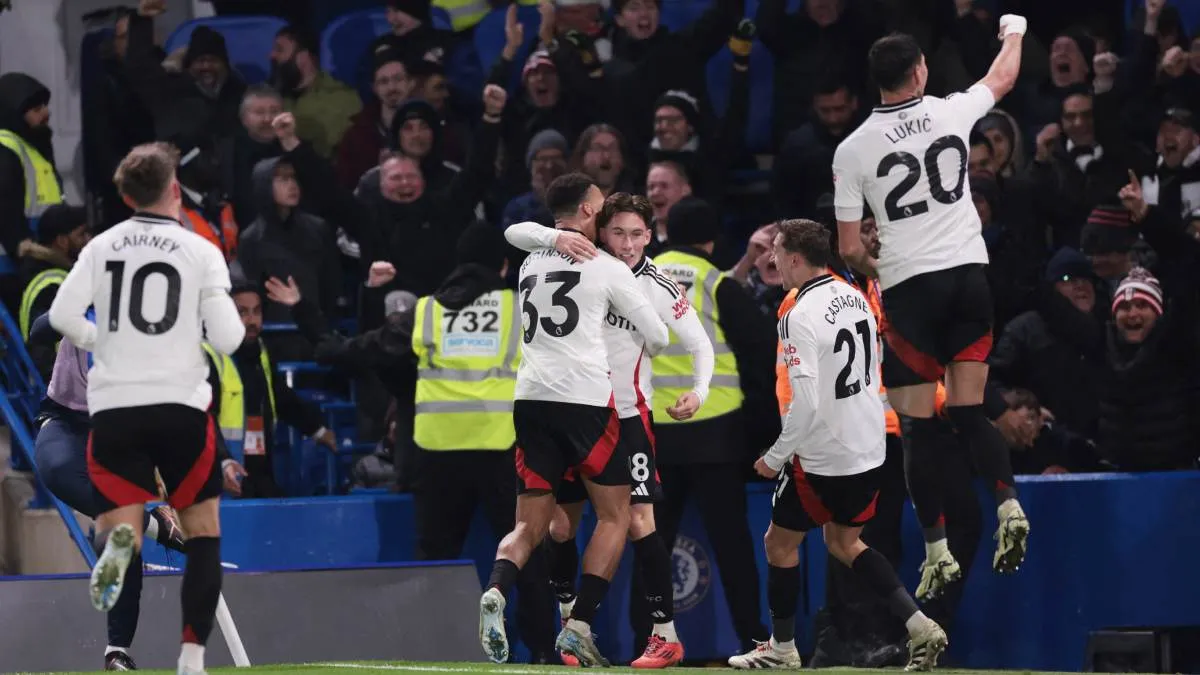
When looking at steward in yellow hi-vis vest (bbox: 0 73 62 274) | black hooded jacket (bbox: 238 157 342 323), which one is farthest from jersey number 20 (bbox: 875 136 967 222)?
steward in yellow hi-vis vest (bbox: 0 73 62 274)

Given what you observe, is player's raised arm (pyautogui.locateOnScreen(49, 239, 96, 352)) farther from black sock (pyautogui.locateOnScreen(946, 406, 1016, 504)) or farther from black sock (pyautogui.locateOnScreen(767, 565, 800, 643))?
black sock (pyautogui.locateOnScreen(946, 406, 1016, 504))

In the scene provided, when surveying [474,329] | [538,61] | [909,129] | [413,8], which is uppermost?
[413,8]

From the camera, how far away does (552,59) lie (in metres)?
15.1

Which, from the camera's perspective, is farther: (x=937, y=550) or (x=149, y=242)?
(x=937, y=550)

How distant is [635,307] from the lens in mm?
9789

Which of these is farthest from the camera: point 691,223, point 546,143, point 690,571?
point 546,143

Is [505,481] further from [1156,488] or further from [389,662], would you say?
[1156,488]

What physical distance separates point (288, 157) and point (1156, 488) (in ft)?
20.6

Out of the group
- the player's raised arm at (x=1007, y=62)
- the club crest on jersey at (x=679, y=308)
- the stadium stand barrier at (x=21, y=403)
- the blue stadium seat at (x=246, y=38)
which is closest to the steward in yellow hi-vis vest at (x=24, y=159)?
the stadium stand barrier at (x=21, y=403)

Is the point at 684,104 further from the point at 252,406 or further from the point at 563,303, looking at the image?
the point at 563,303

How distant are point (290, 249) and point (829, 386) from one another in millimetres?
5831

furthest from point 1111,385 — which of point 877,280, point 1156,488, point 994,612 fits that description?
point 877,280

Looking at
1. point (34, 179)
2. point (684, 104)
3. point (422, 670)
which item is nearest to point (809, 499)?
point (422, 670)

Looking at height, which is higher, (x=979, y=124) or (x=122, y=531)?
(x=979, y=124)
